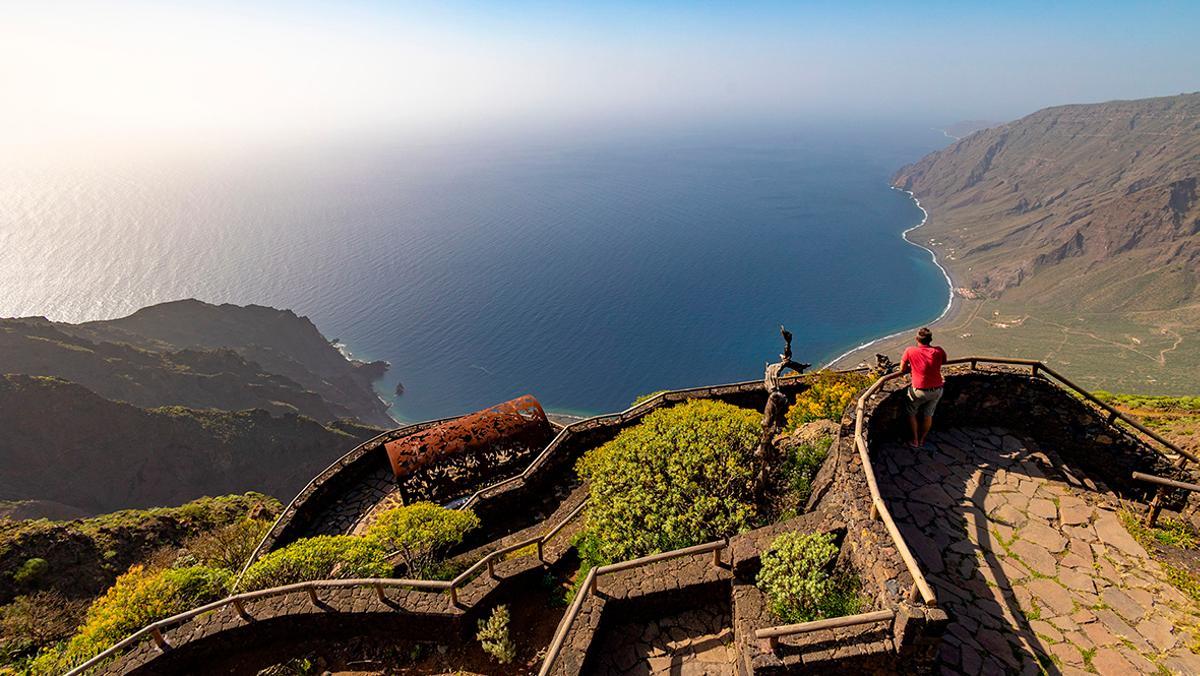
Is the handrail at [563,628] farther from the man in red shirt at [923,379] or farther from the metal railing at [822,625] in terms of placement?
the man in red shirt at [923,379]

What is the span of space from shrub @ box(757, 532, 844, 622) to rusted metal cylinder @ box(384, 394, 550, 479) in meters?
10.8

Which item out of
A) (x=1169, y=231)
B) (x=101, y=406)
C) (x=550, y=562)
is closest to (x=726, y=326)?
(x=101, y=406)

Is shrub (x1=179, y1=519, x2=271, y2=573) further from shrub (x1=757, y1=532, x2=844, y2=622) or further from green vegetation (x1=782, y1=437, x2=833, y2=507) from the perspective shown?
green vegetation (x1=782, y1=437, x2=833, y2=507)

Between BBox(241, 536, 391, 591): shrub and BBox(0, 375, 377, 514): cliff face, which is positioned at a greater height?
BBox(241, 536, 391, 591): shrub

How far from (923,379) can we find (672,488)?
5628 millimetres

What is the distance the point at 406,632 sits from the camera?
383 inches

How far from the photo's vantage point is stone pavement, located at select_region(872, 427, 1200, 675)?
23.0 ft

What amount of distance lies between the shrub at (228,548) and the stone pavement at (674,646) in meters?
12.4

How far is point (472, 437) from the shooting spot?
708 inches

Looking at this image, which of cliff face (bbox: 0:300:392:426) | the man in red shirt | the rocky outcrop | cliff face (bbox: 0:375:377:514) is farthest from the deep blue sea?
the man in red shirt

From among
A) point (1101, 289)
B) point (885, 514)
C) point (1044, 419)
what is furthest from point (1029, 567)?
point (1101, 289)

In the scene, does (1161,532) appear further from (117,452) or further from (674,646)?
(117,452)

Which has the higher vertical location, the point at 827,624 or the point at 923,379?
the point at 923,379

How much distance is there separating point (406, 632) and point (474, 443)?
8.40 meters
